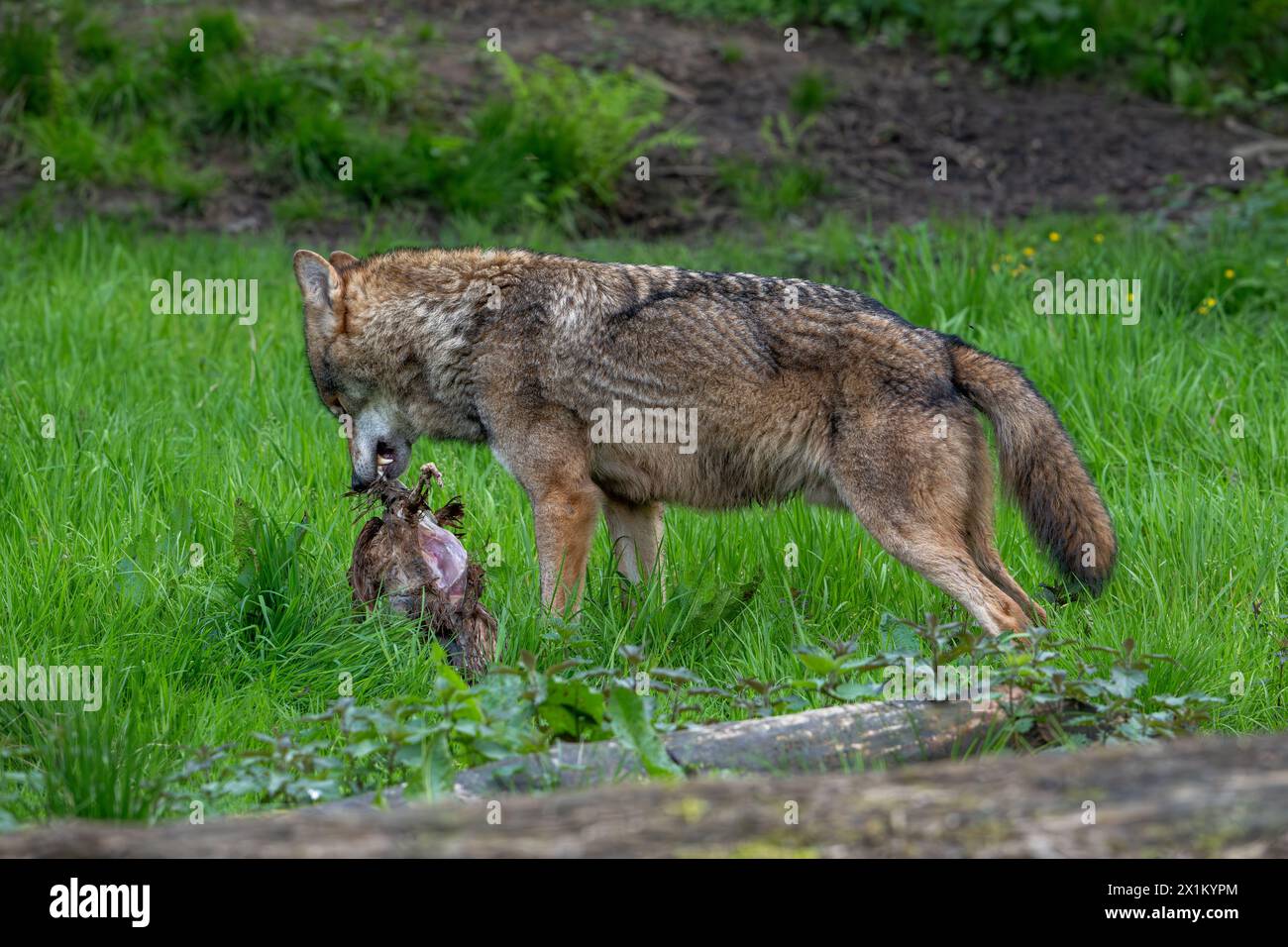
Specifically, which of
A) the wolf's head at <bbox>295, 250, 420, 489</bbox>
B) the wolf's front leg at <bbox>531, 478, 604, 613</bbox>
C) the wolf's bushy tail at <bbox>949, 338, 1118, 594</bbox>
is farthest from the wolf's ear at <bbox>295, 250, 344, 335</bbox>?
the wolf's bushy tail at <bbox>949, 338, 1118, 594</bbox>

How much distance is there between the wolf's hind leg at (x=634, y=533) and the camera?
6.14 meters

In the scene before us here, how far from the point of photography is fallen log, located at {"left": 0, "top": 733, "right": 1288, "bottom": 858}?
7.47 feet

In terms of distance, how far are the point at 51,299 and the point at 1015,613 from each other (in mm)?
6303

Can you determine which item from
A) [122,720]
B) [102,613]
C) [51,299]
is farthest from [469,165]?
[122,720]

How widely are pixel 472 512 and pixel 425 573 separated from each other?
131 centimetres

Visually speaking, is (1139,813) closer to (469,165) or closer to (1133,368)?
(1133,368)

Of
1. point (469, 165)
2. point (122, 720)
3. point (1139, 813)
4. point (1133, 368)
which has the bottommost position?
point (122, 720)

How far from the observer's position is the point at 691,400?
18.7 feet

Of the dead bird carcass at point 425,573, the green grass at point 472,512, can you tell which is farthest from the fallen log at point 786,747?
the dead bird carcass at point 425,573

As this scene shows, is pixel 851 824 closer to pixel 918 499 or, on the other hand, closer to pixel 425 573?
pixel 918 499

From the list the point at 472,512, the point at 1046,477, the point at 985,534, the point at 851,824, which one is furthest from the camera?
the point at 472,512

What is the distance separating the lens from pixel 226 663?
5.02 meters

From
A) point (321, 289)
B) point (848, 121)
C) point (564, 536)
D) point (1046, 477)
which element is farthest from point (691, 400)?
point (848, 121)

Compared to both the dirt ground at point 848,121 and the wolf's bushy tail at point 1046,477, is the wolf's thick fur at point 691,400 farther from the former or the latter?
the dirt ground at point 848,121
